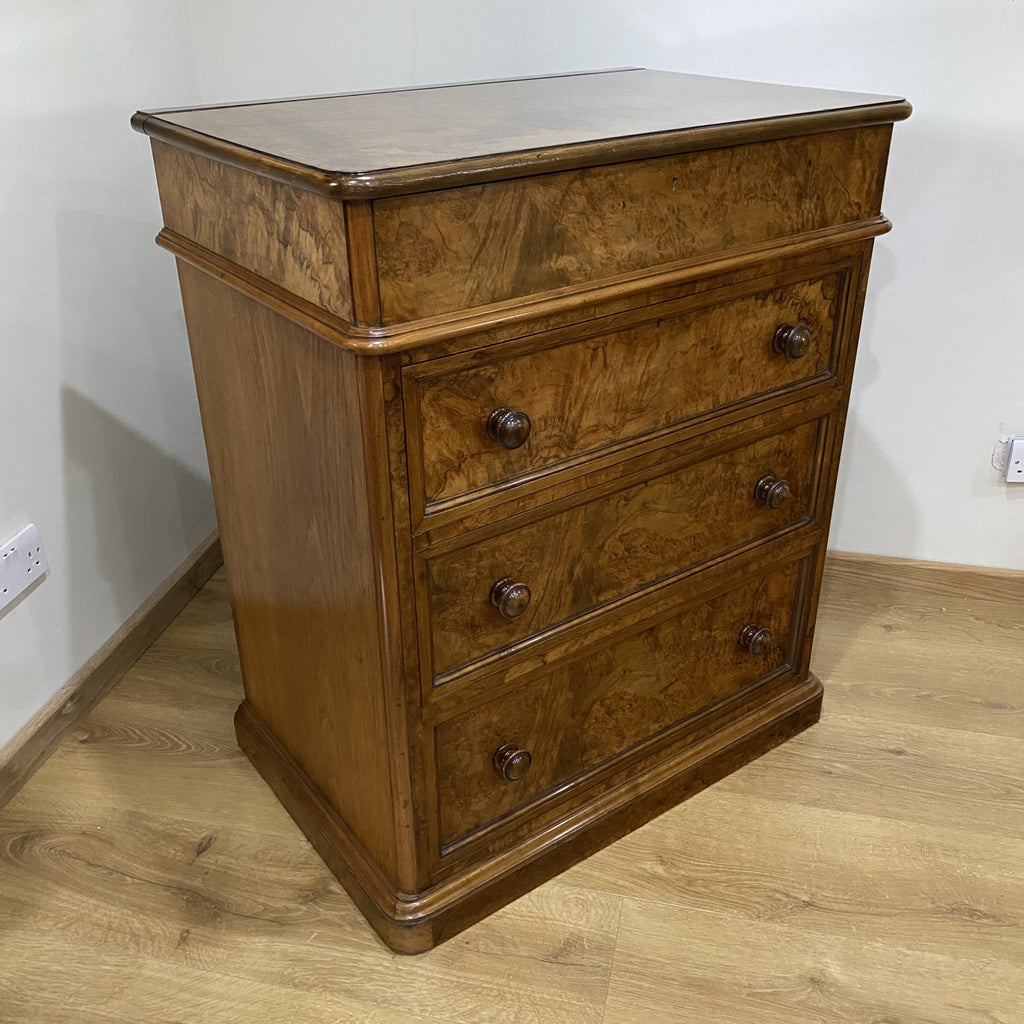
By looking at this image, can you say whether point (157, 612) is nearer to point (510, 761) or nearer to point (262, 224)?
point (510, 761)

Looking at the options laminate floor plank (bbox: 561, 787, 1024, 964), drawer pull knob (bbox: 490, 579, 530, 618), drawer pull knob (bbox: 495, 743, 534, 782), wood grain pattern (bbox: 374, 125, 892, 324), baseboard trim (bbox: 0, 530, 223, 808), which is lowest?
laminate floor plank (bbox: 561, 787, 1024, 964)

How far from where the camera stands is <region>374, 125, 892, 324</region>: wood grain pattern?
99 centimetres

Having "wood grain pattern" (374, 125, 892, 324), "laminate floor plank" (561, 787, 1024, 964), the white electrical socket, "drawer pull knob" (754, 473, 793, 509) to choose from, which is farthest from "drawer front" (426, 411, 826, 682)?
the white electrical socket

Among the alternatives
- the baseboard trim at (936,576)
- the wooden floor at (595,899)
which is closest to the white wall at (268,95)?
the baseboard trim at (936,576)

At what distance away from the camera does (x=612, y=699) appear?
1459 mm

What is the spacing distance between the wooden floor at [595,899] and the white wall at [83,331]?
215 millimetres

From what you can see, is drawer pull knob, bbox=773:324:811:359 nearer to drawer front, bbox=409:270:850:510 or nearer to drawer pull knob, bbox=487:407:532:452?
drawer front, bbox=409:270:850:510

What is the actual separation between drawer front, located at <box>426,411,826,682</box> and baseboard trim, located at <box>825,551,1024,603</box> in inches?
22.7

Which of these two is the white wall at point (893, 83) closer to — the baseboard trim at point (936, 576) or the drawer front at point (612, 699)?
the baseboard trim at point (936, 576)

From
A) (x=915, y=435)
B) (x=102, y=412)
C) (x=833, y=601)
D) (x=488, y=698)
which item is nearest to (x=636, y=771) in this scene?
(x=488, y=698)

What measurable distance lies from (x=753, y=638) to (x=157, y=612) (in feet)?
3.56

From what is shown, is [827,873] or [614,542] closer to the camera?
[614,542]

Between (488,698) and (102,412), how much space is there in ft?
2.91

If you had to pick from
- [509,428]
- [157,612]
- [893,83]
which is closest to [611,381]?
[509,428]
